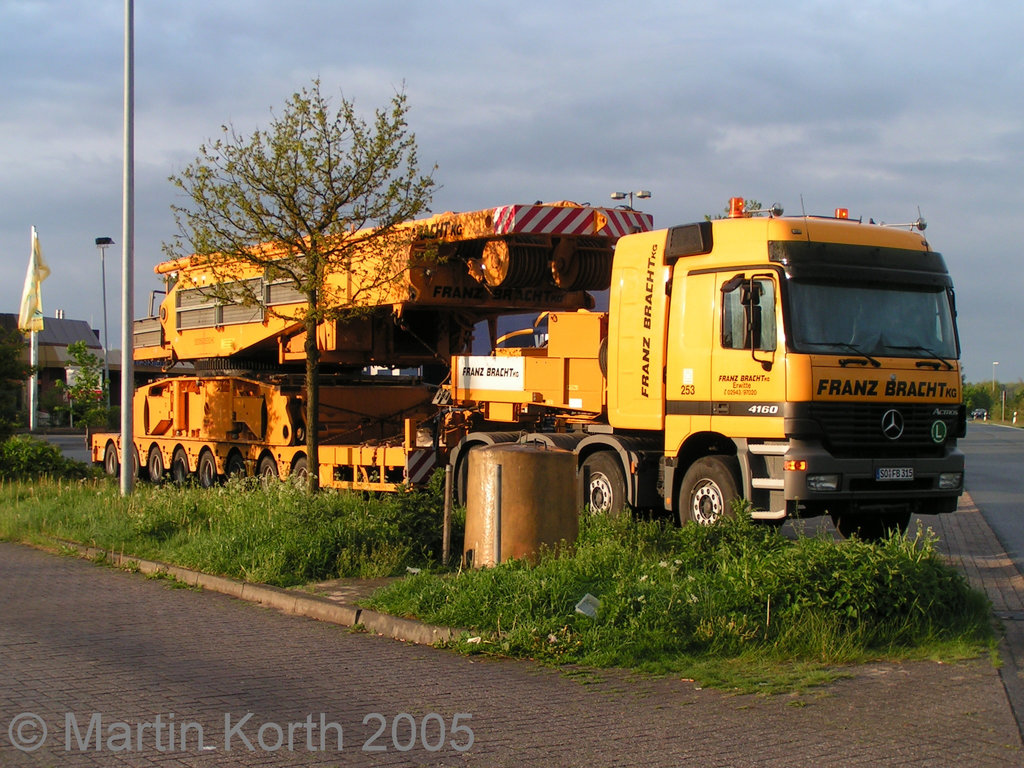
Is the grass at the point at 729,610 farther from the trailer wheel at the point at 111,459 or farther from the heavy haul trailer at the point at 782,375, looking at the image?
the trailer wheel at the point at 111,459

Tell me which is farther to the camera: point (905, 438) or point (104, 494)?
point (104, 494)

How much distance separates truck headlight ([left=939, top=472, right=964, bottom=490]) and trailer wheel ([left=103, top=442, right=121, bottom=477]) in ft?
56.0

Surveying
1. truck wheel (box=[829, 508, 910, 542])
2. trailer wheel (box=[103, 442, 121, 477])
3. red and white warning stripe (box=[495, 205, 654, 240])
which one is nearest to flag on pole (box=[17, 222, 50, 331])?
trailer wheel (box=[103, 442, 121, 477])

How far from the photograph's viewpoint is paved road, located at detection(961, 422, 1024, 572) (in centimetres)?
1446

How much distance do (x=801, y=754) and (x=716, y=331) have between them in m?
6.46

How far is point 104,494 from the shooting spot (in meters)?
15.3

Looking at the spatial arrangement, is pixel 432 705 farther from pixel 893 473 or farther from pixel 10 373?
pixel 10 373

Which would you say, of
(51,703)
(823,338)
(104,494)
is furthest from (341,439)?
(51,703)

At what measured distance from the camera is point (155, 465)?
21469 millimetres

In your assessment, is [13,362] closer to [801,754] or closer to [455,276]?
[455,276]

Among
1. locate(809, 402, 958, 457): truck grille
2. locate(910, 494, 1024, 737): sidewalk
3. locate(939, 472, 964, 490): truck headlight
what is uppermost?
locate(809, 402, 958, 457): truck grille

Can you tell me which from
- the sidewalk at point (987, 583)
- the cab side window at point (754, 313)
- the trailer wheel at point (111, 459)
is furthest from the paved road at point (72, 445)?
the cab side window at point (754, 313)

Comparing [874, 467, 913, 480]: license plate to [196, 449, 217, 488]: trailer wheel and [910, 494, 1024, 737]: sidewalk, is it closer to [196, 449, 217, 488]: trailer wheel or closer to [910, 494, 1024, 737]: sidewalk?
Result: [910, 494, 1024, 737]: sidewalk

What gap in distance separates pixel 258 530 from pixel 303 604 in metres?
1.95
